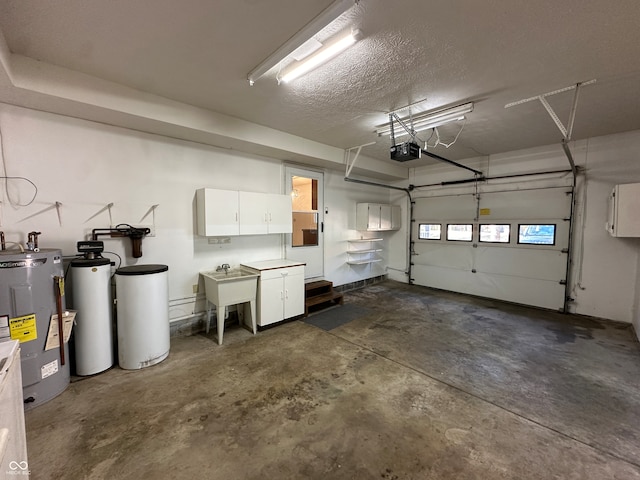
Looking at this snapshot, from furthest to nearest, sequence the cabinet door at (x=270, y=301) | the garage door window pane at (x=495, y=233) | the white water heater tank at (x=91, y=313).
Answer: the garage door window pane at (x=495, y=233), the cabinet door at (x=270, y=301), the white water heater tank at (x=91, y=313)

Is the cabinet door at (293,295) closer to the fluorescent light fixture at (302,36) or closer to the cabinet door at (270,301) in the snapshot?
the cabinet door at (270,301)

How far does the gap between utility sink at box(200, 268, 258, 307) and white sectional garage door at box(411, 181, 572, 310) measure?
14.4ft

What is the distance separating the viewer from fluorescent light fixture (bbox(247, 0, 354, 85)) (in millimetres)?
1597

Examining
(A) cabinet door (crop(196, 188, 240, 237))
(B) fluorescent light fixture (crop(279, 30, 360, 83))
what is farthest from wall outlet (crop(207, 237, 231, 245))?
(B) fluorescent light fixture (crop(279, 30, 360, 83))

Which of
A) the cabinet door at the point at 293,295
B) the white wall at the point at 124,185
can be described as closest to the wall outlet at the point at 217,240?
the white wall at the point at 124,185

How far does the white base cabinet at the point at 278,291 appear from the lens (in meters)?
3.65

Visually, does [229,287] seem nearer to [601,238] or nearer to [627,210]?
[627,210]

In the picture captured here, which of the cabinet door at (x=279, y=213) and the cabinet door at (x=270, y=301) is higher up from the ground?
the cabinet door at (x=279, y=213)

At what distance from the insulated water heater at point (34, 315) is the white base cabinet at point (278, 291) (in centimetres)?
197

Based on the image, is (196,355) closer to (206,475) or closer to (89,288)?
(89,288)

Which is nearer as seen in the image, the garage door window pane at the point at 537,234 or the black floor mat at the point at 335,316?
the black floor mat at the point at 335,316

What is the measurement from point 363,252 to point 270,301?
300 centimetres

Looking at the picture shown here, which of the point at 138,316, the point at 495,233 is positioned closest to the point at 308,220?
the point at 138,316

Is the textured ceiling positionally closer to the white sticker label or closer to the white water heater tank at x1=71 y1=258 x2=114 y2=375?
the white water heater tank at x1=71 y1=258 x2=114 y2=375
